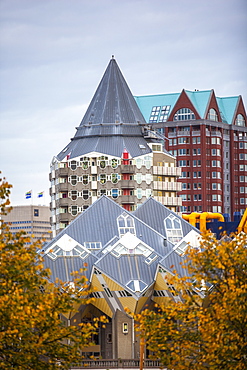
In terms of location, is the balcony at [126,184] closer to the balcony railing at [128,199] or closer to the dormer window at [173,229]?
the balcony railing at [128,199]

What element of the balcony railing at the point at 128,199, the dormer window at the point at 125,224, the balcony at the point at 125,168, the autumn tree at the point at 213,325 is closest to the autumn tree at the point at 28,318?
the autumn tree at the point at 213,325

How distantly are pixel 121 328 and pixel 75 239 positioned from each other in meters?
14.1

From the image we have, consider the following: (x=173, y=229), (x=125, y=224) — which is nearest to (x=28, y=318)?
(x=125, y=224)

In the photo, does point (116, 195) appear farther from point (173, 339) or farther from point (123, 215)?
point (173, 339)

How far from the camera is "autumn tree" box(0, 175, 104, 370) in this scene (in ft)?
203

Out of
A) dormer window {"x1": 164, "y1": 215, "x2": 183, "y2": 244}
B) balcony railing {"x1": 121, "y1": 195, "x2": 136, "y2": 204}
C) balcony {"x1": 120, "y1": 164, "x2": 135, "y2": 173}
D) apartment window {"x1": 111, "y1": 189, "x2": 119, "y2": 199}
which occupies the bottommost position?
dormer window {"x1": 164, "y1": 215, "x2": 183, "y2": 244}

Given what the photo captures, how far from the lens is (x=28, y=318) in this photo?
6162 centimetres

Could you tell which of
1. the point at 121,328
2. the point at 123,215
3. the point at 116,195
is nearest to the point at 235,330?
the point at 121,328

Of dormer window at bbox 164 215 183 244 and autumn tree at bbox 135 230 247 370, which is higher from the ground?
dormer window at bbox 164 215 183 244

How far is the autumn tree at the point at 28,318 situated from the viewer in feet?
203

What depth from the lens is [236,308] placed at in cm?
6694

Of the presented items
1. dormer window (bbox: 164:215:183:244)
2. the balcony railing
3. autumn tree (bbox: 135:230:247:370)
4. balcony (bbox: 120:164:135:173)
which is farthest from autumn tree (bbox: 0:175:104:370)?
balcony (bbox: 120:164:135:173)

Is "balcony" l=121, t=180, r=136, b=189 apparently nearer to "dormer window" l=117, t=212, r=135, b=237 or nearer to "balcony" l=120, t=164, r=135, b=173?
"balcony" l=120, t=164, r=135, b=173

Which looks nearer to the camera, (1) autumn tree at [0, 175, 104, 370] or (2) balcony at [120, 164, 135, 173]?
(1) autumn tree at [0, 175, 104, 370]
